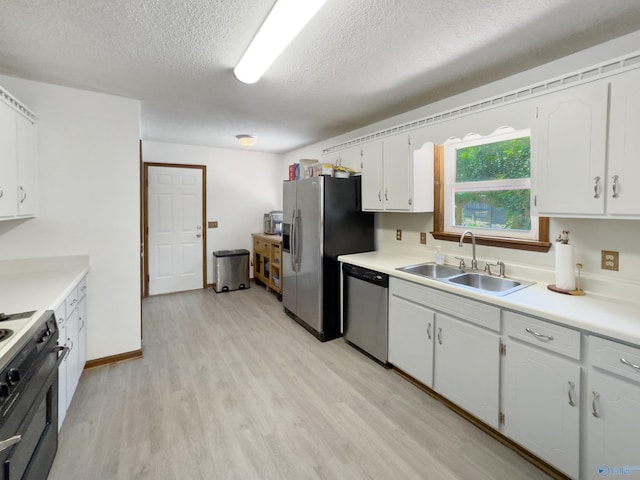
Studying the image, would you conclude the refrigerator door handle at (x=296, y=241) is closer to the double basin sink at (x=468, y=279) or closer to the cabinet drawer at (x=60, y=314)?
the double basin sink at (x=468, y=279)

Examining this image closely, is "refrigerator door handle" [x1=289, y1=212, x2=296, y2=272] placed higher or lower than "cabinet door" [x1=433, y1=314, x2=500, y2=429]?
higher

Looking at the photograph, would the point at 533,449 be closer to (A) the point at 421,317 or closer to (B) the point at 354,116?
(A) the point at 421,317

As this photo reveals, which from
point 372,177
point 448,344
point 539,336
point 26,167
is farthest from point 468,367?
point 26,167

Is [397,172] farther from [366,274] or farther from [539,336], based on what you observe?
[539,336]

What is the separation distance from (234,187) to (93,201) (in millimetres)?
2787

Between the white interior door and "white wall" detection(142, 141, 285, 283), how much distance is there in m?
0.17

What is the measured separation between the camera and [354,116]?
329 centimetres

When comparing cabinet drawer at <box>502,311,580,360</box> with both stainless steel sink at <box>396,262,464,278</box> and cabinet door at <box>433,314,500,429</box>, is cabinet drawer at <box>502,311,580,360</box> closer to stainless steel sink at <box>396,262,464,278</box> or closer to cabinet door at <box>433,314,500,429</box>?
cabinet door at <box>433,314,500,429</box>

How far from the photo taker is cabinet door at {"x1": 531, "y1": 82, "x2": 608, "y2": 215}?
5.13 feet

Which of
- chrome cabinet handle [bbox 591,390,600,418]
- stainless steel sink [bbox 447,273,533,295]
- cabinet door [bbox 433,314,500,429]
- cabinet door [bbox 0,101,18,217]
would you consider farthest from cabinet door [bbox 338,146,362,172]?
cabinet door [bbox 0,101,18,217]

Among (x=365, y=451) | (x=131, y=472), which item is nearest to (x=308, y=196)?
(x=365, y=451)

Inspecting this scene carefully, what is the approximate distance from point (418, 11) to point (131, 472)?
2782 mm

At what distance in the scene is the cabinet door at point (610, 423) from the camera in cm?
128

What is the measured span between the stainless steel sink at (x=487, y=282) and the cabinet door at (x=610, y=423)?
0.77 metres
